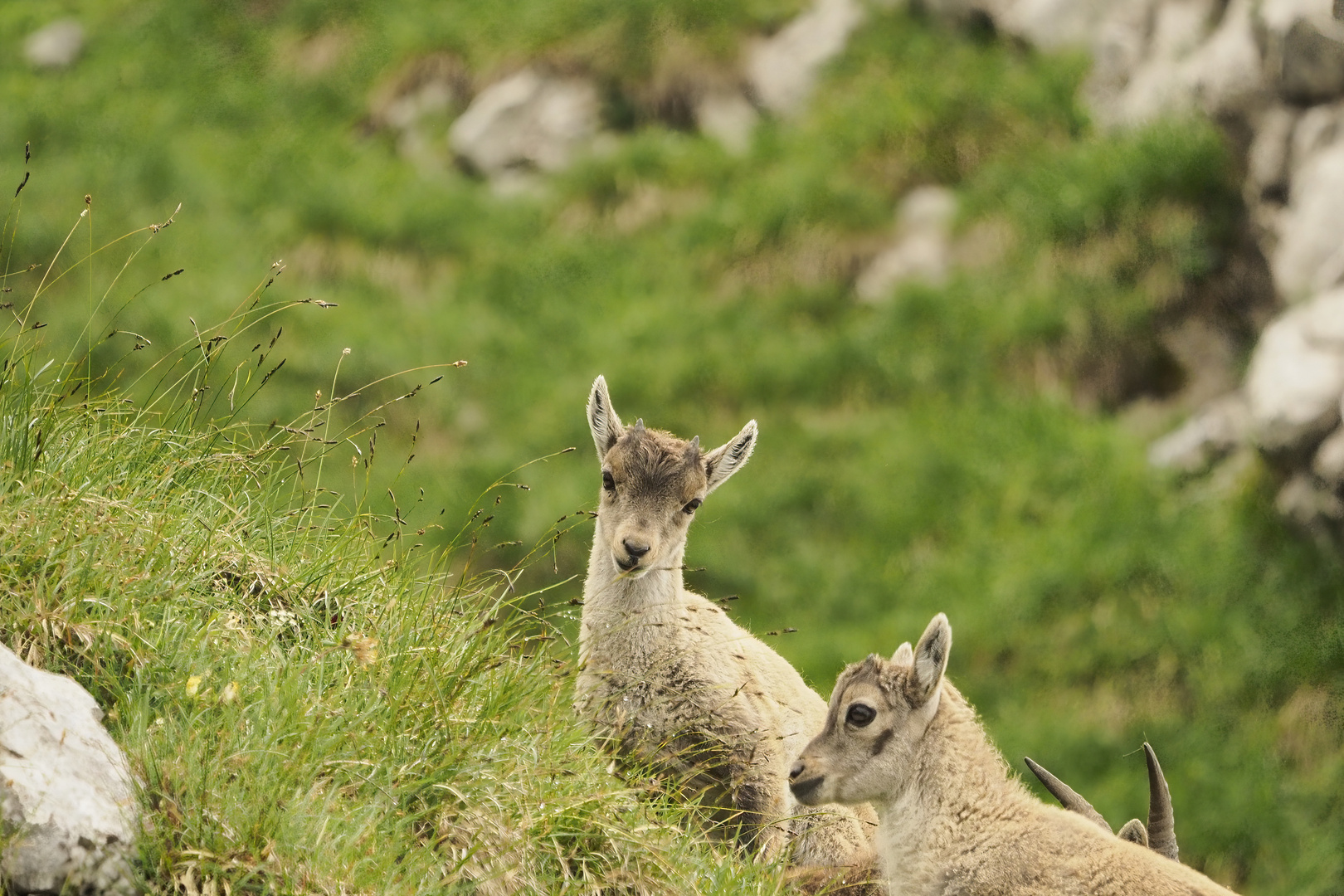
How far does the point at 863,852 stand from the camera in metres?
7.87

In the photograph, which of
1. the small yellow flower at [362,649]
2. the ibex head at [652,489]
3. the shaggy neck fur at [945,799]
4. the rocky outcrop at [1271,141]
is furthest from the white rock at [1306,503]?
the small yellow flower at [362,649]

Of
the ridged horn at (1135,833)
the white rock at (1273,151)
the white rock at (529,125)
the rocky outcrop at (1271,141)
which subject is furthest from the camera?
the white rock at (529,125)

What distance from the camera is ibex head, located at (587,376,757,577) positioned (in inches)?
321

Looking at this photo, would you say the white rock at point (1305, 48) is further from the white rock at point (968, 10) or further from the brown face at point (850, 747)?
the brown face at point (850, 747)

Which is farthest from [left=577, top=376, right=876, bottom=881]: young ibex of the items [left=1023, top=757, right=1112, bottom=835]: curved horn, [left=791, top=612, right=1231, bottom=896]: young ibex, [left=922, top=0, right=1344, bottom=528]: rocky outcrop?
[left=922, top=0, right=1344, bottom=528]: rocky outcrop

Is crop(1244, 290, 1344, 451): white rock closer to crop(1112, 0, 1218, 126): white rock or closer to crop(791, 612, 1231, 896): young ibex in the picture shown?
crop(1112, 0, 1218, 126): white rock

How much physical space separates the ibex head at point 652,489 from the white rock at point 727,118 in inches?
509

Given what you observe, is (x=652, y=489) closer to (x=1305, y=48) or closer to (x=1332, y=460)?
(x=1332, y=460)

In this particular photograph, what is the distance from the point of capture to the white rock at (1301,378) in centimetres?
1536

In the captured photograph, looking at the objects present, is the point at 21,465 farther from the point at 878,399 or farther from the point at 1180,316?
the point at 1180,316

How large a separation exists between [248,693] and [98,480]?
4.62 ft

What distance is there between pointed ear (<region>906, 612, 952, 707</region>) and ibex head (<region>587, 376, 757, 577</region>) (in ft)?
5.35

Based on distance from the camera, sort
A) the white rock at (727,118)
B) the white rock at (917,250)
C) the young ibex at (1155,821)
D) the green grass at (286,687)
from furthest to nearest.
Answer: the white rock at (727,118), the white rock at (917,250), the young ibex at (1155,821), the green grass at (286,687)

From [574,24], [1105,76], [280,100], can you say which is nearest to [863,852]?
[1105,76]
